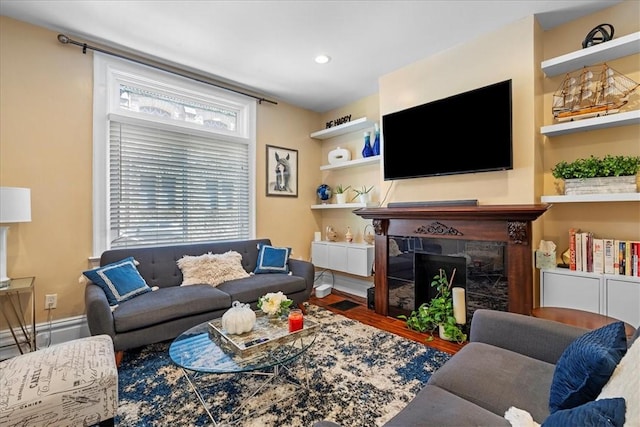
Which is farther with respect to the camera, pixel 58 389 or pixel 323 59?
pixel 323 59

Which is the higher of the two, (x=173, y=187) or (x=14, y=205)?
(x=173, y=187)

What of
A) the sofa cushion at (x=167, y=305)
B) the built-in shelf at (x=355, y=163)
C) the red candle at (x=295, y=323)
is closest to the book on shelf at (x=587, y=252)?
the built-in shelf at (x=355, y=163)

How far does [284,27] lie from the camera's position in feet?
8.46

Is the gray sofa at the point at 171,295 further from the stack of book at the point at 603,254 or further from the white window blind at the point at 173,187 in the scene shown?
the stack of book at the point at 603,254

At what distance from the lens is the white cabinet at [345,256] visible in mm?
3691

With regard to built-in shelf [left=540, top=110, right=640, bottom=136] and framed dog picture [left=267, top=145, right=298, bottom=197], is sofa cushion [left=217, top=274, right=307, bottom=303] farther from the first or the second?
built-in shelf [left=540, top=110, right=640, bottom=136]

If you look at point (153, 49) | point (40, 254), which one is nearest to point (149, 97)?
point (153, 49)

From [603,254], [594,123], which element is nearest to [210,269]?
[603,254]

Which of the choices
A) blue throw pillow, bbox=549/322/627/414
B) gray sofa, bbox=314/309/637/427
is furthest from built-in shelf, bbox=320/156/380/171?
blue throw pillow, bbox=549/322/627/414

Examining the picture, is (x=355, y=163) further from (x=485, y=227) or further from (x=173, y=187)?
(x=173, y=187)

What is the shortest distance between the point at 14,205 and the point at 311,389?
2488 mm

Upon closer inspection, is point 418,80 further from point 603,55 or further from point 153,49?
point 153,49

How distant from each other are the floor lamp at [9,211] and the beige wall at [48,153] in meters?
0.25

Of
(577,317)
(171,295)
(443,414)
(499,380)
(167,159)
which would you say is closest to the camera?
(443,414)
